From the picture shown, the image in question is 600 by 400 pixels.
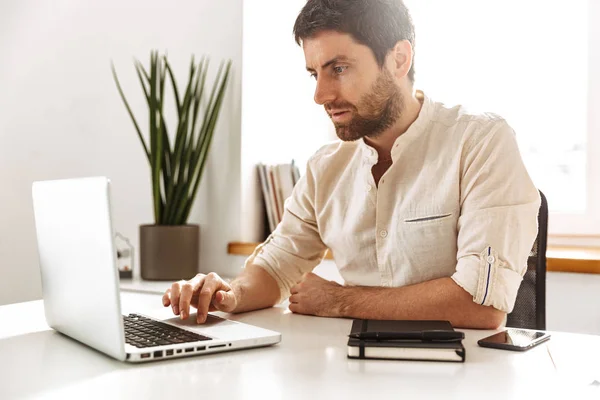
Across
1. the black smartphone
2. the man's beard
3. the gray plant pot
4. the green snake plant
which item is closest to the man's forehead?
the man's beard

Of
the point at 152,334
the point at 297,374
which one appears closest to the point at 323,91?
the point at 152,334

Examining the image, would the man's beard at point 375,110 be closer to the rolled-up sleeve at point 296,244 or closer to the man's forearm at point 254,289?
the rolled-up sleeve at point 296,244

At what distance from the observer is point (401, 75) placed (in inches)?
73.3

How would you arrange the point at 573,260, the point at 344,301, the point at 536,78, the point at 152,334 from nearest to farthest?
the point at 152,334 < the point at 344,301 < the point at 573,260 < the point at 536,78

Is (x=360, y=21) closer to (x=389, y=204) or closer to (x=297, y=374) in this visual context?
(x=389, y=204)

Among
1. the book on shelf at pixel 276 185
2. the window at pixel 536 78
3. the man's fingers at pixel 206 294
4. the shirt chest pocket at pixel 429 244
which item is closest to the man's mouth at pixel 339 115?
the shirt chest pocket at pixel 429 244

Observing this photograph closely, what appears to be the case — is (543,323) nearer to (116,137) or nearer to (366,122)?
(366,122)

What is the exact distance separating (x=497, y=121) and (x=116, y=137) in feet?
6.68

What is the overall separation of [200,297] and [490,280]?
1.99 ft

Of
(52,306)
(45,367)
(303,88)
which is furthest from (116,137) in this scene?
(45,367)

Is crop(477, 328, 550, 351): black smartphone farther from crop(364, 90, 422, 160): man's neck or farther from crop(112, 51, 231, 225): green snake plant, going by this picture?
crop(112, 51, 231, 225): green snake plant

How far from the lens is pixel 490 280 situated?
150 centimetres

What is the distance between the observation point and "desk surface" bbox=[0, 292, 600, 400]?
94cm

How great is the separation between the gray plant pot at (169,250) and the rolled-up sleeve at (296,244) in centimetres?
91
